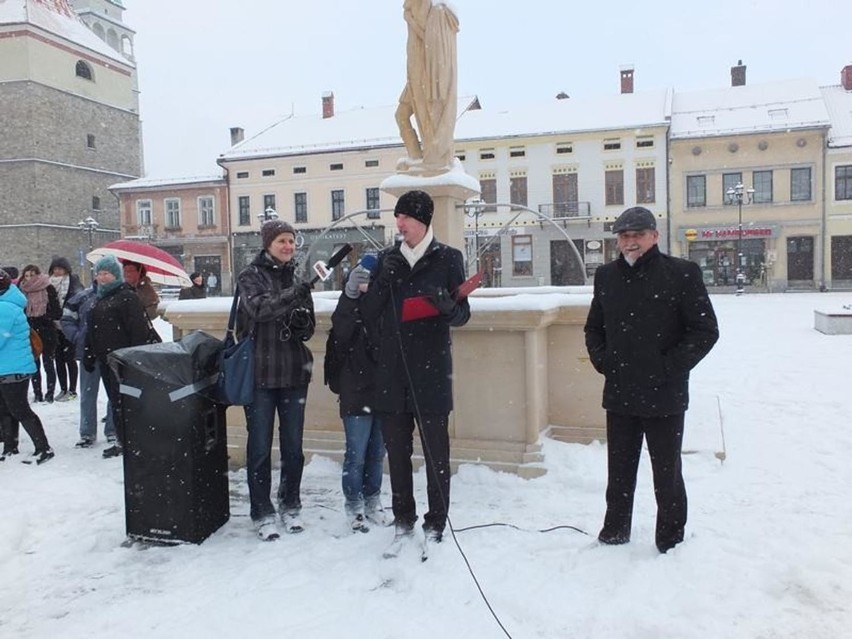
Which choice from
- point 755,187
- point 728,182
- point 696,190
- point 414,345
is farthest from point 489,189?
point 414,345

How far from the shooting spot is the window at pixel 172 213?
40.6m

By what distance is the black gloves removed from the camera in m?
3.37

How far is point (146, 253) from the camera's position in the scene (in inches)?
232

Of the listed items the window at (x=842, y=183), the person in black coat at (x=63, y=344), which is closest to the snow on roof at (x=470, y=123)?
the window at (x=842, y=183)

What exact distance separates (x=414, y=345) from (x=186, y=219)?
131 feet

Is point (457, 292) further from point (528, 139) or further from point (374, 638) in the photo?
point (528, 139)

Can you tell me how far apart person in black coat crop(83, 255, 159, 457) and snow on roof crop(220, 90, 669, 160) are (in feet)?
99.9

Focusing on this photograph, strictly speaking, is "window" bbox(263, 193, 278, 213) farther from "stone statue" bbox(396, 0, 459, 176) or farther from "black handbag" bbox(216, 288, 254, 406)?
"black handbag" bbox(216, 288, 254, 406)

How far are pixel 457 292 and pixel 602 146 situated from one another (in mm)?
32292

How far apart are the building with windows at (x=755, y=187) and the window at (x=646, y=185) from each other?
82cm

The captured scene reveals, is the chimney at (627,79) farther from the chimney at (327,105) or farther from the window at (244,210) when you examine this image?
the window at (244,210)

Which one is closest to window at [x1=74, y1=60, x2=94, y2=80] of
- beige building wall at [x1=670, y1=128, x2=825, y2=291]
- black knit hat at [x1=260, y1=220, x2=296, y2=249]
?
beige building wall at [x1=670, y1=128, x2=825, y2=291]

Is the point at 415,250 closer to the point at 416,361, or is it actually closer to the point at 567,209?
the point at 416,361

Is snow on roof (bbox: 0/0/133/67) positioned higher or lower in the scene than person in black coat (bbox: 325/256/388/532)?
higher
